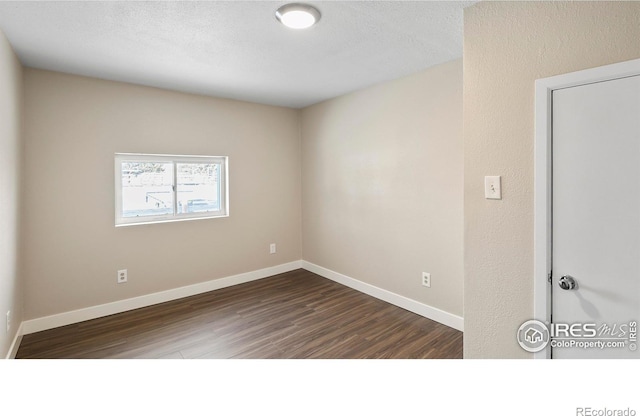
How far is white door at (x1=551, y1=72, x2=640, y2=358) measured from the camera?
130cm

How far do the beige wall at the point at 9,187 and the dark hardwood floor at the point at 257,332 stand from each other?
42cm

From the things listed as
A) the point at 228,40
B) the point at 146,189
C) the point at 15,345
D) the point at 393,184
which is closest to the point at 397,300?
the point at 393,184

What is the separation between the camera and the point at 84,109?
112 inches

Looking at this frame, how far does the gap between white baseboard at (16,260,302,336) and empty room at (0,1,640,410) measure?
0.02 metres

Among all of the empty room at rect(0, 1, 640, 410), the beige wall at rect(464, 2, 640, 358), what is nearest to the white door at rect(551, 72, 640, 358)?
the empty room at rect(0, 1, 640, 410)

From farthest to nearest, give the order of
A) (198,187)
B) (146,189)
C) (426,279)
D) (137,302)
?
1. (198,187)
2. (146,189)
3. (137,302)
4. (426,279)

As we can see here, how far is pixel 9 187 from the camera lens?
217 centimetres

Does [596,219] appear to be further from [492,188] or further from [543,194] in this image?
[492,188]

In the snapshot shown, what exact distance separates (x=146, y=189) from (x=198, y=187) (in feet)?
1.87

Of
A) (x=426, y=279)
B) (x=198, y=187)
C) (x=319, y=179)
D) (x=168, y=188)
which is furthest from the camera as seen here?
(x=319, y=179)

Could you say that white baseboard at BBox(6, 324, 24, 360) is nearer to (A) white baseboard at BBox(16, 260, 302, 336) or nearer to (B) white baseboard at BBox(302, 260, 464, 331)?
(A) white baseboard at BBox(16, 260, 302, 336)

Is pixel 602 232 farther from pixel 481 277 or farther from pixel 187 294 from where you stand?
pixel 187 294

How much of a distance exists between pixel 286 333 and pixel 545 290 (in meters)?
1.97

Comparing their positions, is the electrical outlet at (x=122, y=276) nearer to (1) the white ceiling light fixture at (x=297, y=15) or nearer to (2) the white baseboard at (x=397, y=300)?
(2) the white baseboard at (x=397, y=300)
